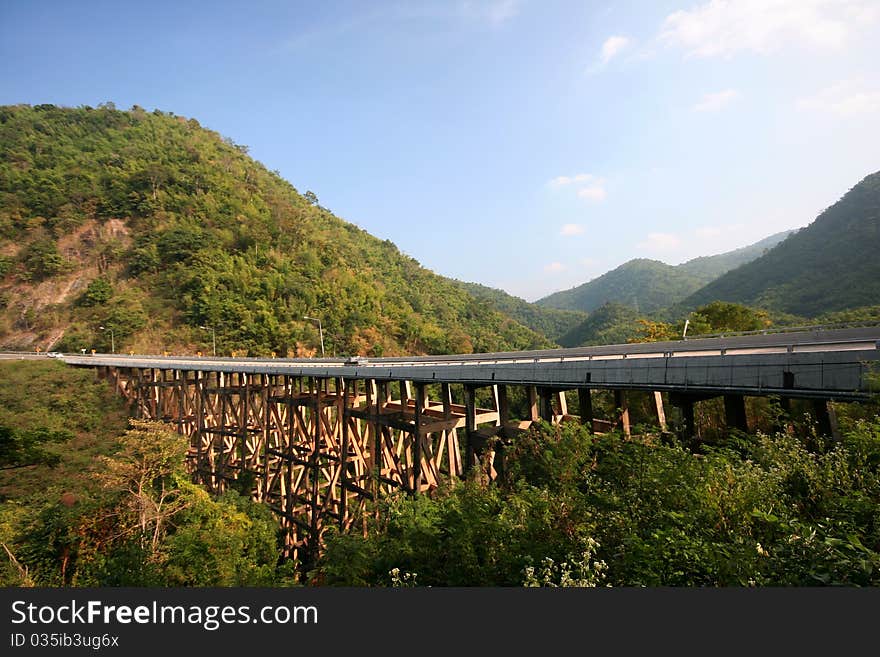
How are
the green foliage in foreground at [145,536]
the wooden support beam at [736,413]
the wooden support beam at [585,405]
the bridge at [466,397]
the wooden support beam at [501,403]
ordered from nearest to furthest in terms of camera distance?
the bridge at [466,397], the wooden support beam at [736,413], the wooden support beam at [585,405], the green foliage in foreground at [145,536], the wooden support beam at [501,403]

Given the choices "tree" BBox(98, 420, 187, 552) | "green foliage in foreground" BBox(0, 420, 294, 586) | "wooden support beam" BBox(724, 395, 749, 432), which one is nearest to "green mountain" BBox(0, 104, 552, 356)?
"tree" BBox(98, 420, 187, 552)

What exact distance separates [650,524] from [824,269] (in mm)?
93947

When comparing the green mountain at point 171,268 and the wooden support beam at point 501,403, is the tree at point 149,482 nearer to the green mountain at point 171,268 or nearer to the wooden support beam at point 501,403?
the wooden support beam at point 501,403

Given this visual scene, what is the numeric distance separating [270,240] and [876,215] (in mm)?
113188

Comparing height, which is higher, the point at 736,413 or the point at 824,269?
the point at 824,269

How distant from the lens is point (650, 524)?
15.8ft

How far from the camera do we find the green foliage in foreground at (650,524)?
3.71 meters

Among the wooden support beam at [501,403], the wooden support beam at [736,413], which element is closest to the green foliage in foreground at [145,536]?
the wooden support beam at [501,403]

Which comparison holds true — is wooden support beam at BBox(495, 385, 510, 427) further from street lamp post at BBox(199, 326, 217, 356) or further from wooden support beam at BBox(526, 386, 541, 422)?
street lamp post at BBox(199, 326, 217, 356)

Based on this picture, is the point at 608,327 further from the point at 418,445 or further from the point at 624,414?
the point at 624,414

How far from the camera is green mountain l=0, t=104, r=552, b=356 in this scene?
1759 inches

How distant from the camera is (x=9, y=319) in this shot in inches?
1757

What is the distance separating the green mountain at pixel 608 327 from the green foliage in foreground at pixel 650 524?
79.0m

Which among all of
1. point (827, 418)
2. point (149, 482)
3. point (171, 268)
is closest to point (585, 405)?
point (827, 418)
